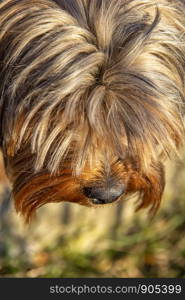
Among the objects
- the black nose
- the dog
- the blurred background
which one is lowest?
the blurred background

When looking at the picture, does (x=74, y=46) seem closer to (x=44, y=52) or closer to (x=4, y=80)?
(x=44, y=52)

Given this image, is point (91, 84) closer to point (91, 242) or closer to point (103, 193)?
point (103, 193)

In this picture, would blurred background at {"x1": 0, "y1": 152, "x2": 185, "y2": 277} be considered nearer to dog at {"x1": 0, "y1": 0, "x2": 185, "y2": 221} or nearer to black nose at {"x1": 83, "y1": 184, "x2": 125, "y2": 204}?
black nose at {"x1": 83, "y1": 184, "x2": 125, "y2": 204}

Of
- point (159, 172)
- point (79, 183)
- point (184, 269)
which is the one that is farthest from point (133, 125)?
point (184, 269)

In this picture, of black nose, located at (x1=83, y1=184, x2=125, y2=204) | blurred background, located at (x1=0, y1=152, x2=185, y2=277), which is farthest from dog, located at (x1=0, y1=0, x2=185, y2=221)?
blurred background, located at (x1=0, y1=152, x2=185, y2=277)

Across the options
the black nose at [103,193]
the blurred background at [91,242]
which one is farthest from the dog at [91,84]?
the blurred background at [91,242]

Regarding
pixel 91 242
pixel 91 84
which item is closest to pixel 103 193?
pixel 91 84

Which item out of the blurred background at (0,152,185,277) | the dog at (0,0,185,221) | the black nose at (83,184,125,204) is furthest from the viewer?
the blurred background at (0,152,185,277)
